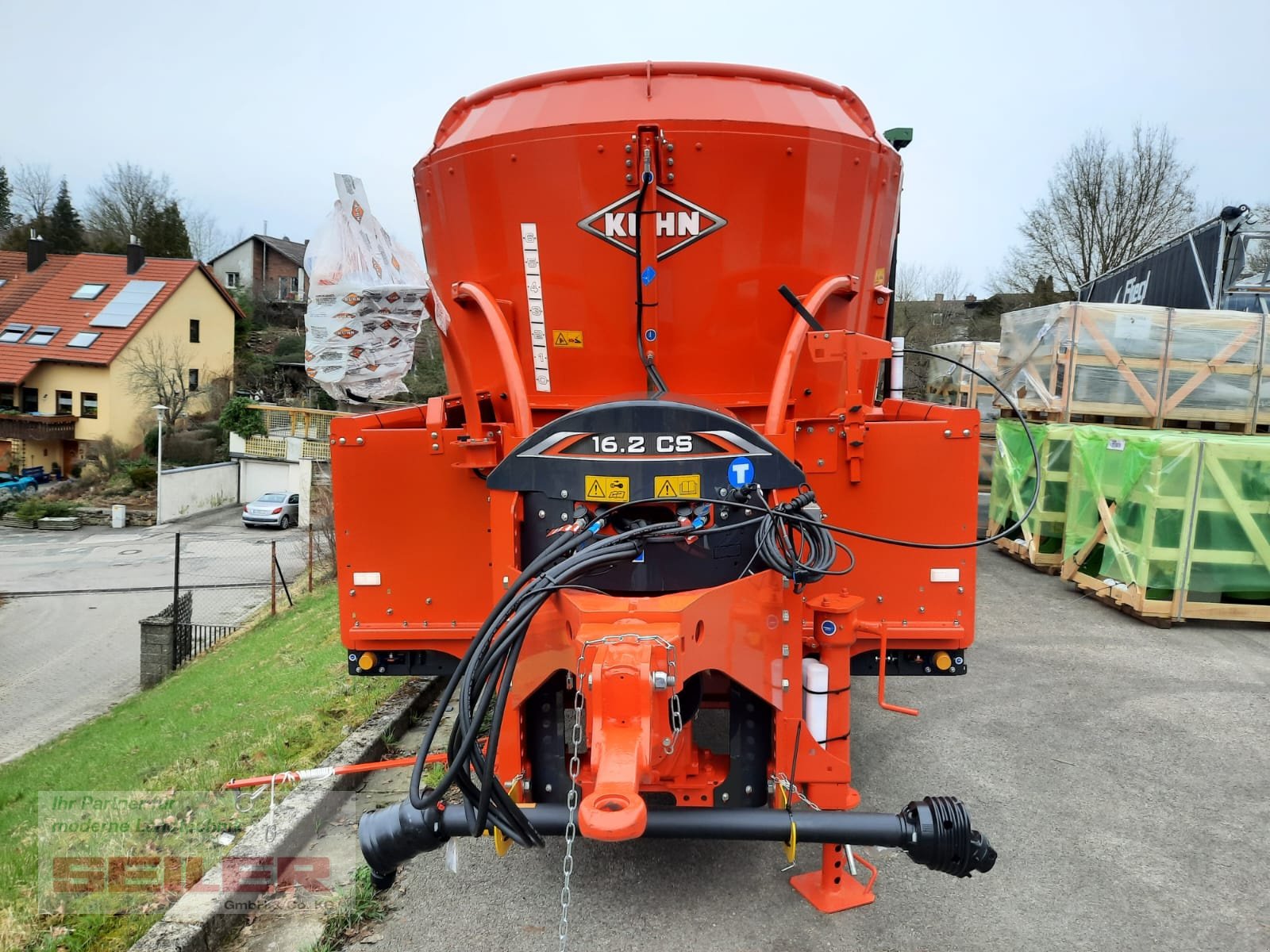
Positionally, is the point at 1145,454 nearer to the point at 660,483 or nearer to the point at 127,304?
the point at 660,483

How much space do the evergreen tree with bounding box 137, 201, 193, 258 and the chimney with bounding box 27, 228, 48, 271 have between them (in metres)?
6.66

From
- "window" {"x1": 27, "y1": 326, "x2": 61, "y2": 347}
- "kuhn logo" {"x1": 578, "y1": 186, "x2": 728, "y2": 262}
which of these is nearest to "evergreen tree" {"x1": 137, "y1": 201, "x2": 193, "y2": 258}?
"window" {"x1": 27, "y1": 326, "x2": 61, "y2": 347}

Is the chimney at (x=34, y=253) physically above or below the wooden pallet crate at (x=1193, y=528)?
above

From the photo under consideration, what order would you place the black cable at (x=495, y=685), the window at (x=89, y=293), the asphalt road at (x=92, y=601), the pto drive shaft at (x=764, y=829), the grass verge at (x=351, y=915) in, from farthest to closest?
the window at (x=89, y=293) < the asphalt road at (x=92, y=601) < the grass verge at (x=351, y=915) < the pto drive shaft at (x=764, y=829) < the black cable at (x=495, y=685)

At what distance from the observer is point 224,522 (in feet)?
89.2

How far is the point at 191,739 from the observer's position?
684 centimetres

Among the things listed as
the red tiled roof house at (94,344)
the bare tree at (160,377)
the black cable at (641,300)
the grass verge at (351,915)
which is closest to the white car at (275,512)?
the bare tree at (160,377)

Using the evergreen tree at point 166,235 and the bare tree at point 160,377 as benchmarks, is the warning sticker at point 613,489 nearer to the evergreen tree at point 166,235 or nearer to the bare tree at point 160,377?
the bare tree at point 160,377

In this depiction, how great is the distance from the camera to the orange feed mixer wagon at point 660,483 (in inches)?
105

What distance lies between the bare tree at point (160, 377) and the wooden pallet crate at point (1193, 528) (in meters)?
33.9

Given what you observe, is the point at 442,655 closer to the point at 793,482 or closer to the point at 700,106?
the point at 793,482

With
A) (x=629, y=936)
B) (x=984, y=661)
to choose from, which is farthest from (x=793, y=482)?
(x=984, y=661)

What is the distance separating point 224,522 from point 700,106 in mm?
27873

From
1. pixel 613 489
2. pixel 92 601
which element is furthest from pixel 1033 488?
pixel 92 601
